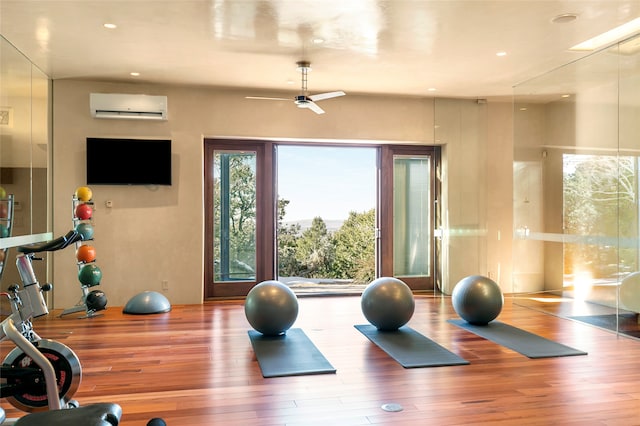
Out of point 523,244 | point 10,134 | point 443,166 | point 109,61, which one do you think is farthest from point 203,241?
point 523,244

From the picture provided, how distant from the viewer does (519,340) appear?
4.94 meters

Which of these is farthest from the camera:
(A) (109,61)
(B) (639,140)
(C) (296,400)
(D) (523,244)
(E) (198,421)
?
(D) (523,244)

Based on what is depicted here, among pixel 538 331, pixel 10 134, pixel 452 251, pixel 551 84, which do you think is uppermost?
pixel 551 84

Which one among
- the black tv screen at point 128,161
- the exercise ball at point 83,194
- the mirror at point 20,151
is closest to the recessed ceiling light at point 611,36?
the black tv screen at point 128,161

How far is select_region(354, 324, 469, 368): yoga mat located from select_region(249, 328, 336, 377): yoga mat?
618 mm

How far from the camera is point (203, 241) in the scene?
7.14 meters

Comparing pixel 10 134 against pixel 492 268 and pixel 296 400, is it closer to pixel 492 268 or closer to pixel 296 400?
pixel 296 400

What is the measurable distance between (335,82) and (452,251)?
293 cm

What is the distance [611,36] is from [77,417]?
5.71 m

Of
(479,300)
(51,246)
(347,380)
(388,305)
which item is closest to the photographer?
(51,246)

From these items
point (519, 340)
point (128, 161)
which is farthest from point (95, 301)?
point (519, 340)

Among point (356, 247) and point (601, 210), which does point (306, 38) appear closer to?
point (601, 210)

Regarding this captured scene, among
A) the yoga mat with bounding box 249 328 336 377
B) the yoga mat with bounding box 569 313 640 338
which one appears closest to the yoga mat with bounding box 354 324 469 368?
the yoga mat with bounding box 249 328 336 377

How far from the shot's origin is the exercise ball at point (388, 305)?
513 cm
